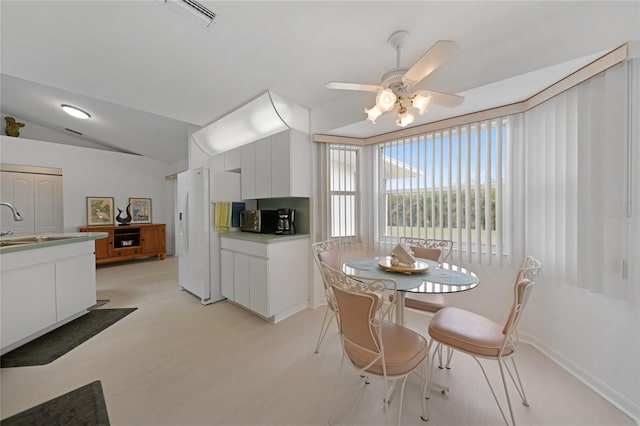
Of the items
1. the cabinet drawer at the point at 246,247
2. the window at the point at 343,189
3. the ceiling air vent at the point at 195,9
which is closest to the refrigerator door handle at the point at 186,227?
the cabinet drawer at the point at 246,247

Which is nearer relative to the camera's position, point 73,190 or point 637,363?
point 637,363

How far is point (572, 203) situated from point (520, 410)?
1.50 metres

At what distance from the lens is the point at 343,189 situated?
317 centimetres

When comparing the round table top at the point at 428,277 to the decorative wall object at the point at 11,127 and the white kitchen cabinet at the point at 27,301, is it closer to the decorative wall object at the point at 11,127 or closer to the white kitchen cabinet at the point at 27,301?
the white kitchen cabinet at the point at 27,301

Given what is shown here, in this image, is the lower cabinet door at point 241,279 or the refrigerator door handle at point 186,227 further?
the refrigerator door handle at point 186,227

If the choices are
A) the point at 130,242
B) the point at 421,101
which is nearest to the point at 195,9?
the point at 421,101

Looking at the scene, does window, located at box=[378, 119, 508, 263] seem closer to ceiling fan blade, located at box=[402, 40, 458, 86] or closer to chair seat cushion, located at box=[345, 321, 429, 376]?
ceiling fan blade, located at box=[402, 40, 458, 86]

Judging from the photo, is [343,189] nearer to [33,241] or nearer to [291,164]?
[291,164]

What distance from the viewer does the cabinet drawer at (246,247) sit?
2.57 metres

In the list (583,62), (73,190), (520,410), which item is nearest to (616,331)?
(520,410)

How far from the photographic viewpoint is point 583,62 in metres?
1.53

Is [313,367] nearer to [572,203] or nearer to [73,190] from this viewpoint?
[572,203]

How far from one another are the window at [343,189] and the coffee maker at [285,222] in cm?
53

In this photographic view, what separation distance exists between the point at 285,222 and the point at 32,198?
5.62 metres
